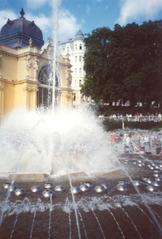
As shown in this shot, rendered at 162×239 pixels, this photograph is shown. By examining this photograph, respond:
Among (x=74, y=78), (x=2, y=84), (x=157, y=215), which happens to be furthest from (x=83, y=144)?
(x=74, y=78)

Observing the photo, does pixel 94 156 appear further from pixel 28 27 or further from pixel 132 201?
pixel 28 27

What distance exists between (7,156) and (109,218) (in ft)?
21.1

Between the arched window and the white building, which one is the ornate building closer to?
the arched window

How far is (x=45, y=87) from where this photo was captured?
177ft

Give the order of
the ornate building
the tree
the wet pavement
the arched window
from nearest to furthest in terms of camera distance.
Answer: the wet pavement < the tree < the ornate building < the arched window

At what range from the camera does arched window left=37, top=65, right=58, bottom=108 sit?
5338 cm

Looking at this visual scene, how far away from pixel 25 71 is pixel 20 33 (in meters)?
7.76

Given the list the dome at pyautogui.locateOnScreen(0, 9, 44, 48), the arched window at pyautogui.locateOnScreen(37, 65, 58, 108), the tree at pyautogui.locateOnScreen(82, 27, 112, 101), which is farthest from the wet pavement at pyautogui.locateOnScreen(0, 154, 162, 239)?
the dome at pyautogui.locateOnScreen(0, 9, 44, 48)

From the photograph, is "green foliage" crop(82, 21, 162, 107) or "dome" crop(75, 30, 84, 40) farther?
"dome" crop(75, 30, 84, 40)

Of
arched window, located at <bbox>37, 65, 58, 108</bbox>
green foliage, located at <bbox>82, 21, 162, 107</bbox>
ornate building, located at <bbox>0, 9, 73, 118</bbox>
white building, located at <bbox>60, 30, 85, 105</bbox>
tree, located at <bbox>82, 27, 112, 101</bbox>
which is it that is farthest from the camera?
white building, located at <bbox>60, 30, 85, 105</bbox>

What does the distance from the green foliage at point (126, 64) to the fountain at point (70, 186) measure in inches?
1106

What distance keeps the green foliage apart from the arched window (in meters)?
7.23

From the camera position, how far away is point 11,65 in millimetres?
51531

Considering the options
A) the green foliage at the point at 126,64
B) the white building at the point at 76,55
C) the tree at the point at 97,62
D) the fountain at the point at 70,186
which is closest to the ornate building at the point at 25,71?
the tree at the point at 97,62
